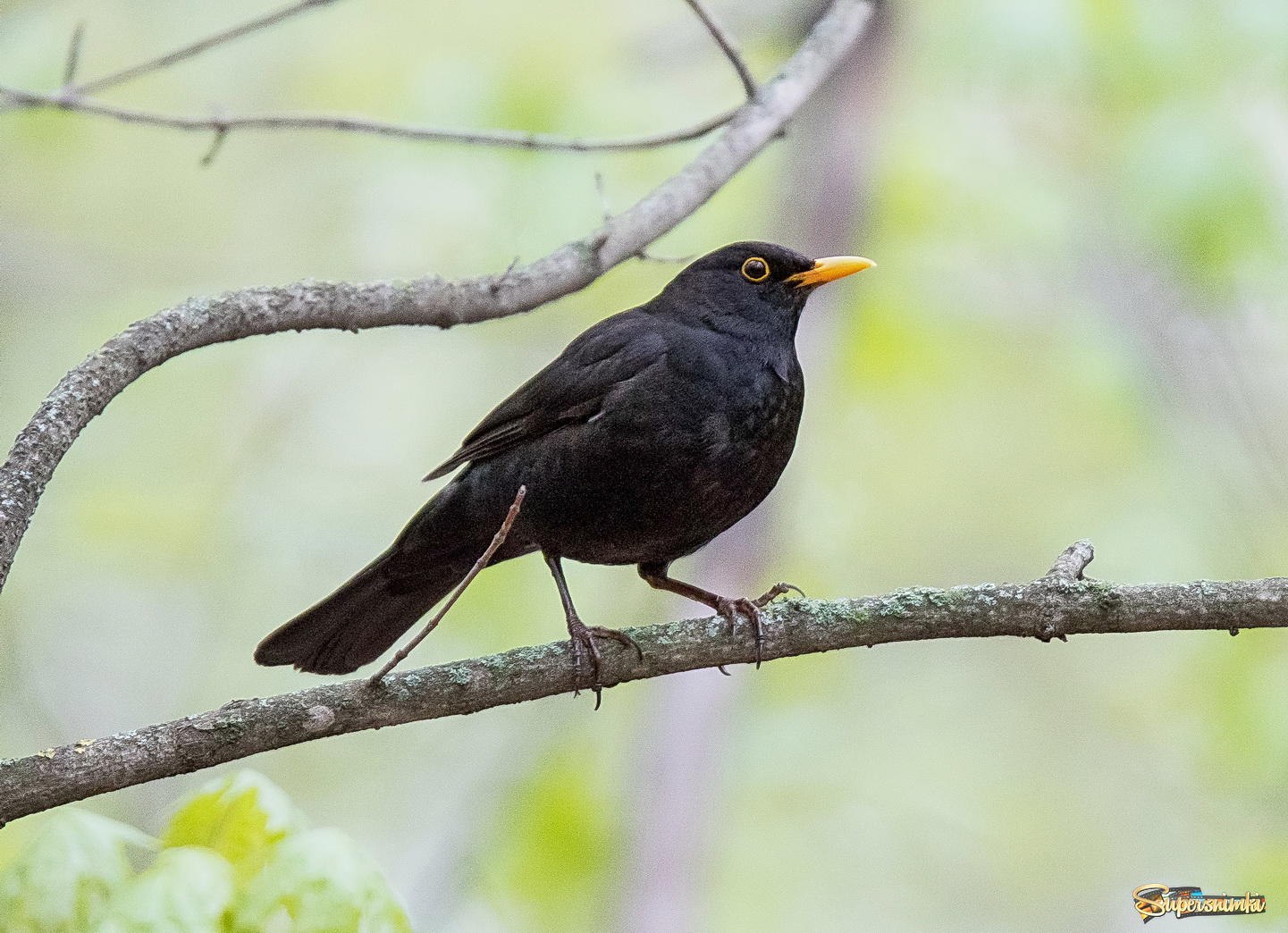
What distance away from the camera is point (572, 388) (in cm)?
419

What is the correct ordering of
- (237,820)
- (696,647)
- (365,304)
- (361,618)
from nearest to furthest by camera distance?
(237,820), (365,304), (696,647), (361,618)

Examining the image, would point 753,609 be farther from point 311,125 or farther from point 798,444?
point 798,444

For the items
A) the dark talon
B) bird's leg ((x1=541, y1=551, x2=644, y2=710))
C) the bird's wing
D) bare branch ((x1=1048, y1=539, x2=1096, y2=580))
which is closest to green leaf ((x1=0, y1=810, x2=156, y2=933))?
bird's leg ((x1=541, y1=551, x2=644, y2=710))

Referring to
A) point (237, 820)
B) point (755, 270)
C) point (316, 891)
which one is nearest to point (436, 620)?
point (237, 820)

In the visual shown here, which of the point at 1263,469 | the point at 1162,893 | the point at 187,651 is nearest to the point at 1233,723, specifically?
the point at 1263,469

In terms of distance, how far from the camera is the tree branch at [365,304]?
2.35m

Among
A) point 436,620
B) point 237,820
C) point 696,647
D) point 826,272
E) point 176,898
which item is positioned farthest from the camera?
point 826,272

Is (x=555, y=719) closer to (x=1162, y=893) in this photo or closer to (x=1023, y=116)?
(x=1162, y=893)

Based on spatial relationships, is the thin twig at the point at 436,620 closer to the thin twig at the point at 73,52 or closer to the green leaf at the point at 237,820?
the green leaf at the point at 237,820

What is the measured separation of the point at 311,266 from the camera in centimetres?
791

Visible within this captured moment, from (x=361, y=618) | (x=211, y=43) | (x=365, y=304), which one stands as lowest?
(x=361, y=618)

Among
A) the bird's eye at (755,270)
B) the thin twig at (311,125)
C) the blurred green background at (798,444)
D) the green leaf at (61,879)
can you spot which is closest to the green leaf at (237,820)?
the green leaf at (61,879)

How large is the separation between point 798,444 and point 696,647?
2932mm

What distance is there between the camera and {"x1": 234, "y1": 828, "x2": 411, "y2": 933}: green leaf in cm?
173
